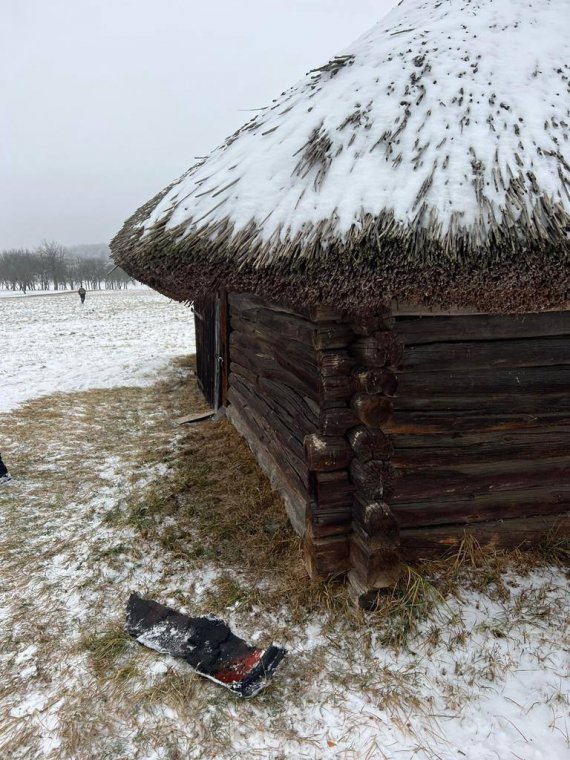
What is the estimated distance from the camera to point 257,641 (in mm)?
2740

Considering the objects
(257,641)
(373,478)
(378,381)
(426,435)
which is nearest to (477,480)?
(426,435)

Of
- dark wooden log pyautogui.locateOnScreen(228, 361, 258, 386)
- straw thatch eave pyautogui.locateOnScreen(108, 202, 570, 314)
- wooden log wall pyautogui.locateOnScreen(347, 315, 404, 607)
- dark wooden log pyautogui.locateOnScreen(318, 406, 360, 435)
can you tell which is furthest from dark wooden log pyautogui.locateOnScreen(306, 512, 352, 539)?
dark wooden log pyautogui.locateOnScreen(228, 361, 258, 386)

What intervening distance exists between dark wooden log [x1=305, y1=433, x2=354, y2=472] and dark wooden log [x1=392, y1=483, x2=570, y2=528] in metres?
0.49

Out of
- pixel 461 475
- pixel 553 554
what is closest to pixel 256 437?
pixel 461 475

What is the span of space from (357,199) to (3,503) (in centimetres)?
429

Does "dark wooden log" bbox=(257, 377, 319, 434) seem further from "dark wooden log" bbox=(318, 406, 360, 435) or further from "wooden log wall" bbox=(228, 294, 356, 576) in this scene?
"dark wooden log" bbox=(318, 406, 360, 435)

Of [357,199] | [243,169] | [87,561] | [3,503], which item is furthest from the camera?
[3,503]

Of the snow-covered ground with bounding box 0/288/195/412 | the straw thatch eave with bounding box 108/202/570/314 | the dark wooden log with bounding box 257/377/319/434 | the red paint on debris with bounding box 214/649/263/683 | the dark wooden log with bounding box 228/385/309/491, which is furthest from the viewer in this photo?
the snow-covered ground with bounding box 0/288/195/412

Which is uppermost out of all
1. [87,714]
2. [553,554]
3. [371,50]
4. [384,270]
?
[371,50]

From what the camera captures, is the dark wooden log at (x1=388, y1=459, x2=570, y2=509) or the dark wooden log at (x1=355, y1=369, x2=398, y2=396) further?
the dark wooden log at (x1=388, y1=459, x2=570, y2=509)

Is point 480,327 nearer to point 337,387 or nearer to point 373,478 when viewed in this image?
point 337,387

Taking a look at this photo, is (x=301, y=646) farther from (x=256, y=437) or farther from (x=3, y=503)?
(x=3, y=503)

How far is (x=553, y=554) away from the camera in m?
3.14

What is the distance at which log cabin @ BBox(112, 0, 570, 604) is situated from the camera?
2.30 m
